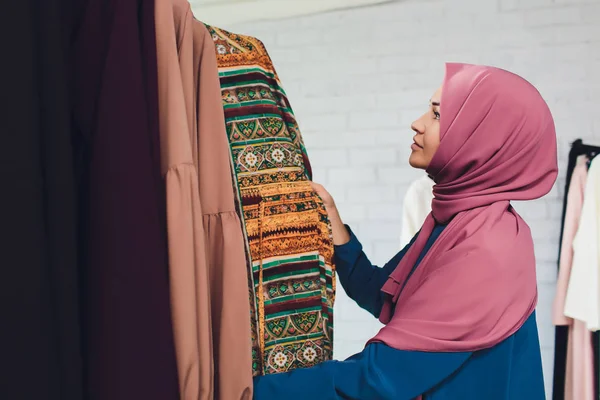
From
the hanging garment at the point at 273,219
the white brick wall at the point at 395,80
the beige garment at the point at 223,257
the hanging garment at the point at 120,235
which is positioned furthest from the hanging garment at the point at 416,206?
the hanging garment at the point at 120,235

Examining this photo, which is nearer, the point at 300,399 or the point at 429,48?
the point at 300,399

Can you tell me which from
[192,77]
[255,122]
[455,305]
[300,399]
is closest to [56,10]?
[192,77]

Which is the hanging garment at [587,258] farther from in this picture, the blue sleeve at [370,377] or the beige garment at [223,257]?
the beige garment at [223,257]

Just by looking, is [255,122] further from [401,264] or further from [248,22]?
[248,22]

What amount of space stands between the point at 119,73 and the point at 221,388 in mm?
399

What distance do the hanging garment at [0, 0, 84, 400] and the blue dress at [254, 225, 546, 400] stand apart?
403 millimetres

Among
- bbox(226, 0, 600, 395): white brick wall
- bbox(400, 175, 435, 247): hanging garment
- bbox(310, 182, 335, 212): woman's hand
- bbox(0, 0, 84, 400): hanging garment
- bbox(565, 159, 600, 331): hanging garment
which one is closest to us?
bbox(0, 0, 84, 400): hanging garment

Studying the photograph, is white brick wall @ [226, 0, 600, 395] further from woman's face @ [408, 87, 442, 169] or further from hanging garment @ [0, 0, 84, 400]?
hanging garment @ [0, 0, 84, 400]

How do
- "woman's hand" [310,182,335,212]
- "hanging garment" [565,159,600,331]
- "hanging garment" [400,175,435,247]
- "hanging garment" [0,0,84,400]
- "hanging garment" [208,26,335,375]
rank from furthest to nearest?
"hanging garment" [400,175,435,247] → "hanging garment" [565,159,600,331] → "woman's hand" [310,182,335,212] → "hanging garment" [208,26,335,375] → "hanging garment" [0,0,84,400]

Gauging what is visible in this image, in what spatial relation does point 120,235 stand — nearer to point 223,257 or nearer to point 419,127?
point 223,257

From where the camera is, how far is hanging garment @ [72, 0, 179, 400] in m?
0.53

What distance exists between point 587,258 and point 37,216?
5.68 ft

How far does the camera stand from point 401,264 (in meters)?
1.21

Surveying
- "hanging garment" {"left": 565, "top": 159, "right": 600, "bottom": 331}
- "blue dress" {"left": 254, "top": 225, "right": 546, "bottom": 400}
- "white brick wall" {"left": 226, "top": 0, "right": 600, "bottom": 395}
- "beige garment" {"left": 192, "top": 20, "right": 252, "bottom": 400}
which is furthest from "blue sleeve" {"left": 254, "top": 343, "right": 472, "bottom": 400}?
"white brick wall" {"left": 226, "top": 0, "right": 600, "bottom": 395}
